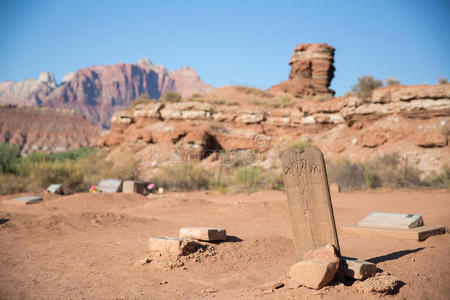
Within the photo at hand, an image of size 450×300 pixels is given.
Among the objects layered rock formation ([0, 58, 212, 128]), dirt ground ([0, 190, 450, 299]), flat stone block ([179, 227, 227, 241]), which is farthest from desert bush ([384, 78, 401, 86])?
layered rock formation ([0, 58, 212, 128])

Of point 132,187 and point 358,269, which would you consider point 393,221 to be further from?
point 132,187

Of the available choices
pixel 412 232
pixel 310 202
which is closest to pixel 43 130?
pixel 412 232

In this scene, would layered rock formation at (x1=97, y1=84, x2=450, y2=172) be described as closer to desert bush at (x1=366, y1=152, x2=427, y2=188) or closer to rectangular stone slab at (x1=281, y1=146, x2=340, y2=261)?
desert bush at (x1=366, y1=152, x2=427, y2=188)

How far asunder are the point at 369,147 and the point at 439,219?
13.4m

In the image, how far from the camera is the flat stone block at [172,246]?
205 inches

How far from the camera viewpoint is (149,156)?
917 inches

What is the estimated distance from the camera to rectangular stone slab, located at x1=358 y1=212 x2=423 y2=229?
6754 mm

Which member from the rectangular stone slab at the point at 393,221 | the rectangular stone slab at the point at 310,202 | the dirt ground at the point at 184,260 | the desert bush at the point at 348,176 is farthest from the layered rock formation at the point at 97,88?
the rectangular stone slab at the point at 310,202

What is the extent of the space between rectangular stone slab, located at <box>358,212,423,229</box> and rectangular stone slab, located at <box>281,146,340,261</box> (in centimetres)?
366

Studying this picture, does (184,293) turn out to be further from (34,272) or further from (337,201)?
(337,201)

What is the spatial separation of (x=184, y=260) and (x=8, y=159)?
706 inches

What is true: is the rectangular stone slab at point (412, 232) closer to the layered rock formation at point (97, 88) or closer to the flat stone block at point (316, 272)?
the flat stone block at point (316, 272)

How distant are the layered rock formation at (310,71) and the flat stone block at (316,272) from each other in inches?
1325

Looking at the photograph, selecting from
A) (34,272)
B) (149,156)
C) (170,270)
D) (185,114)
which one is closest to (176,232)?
(170,270)
